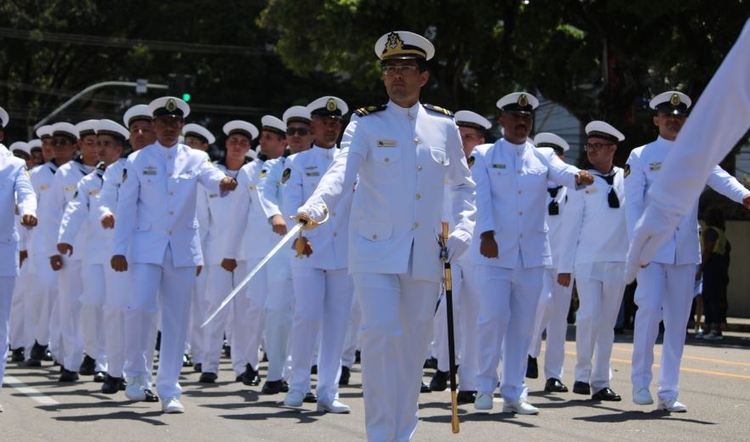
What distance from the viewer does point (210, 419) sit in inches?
408

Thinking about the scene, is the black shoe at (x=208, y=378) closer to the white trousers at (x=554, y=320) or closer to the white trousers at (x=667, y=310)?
the white trousers at (x=554, y=320)

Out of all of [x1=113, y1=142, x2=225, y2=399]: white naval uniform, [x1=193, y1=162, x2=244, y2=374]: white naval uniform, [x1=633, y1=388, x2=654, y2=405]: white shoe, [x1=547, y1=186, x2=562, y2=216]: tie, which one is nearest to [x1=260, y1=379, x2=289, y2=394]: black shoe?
[x1=113, y1=142, x2=225, y2=399]: white naval uniform

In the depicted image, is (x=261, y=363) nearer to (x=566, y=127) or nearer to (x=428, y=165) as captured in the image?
(x=428, y=165)

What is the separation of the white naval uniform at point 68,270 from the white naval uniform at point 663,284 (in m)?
5.86

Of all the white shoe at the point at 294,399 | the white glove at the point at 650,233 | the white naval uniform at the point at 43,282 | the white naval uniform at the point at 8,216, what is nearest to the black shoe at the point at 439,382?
the white shoe at the point at 294,399

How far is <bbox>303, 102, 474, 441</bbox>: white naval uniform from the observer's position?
303 inches

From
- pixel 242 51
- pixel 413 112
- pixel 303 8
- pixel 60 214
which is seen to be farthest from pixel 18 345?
pixel 242 51

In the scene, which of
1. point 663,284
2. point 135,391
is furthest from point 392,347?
point 135,391

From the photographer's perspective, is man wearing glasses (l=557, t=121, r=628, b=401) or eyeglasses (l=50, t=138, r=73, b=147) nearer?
man wearing glasses (l=557, t=121, r=628, b=401)

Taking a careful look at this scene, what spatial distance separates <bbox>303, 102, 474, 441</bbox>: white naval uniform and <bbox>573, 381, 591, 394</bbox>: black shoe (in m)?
4.92

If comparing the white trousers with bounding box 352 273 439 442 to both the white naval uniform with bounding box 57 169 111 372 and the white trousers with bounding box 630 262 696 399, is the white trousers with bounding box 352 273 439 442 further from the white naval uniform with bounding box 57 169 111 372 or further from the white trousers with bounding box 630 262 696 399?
the white naval uniform with bounding box 57 169 111 372

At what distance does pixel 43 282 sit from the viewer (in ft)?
53.2

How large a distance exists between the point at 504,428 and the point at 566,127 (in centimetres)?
4564

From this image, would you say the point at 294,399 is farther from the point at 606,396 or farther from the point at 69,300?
the point at 69,300
